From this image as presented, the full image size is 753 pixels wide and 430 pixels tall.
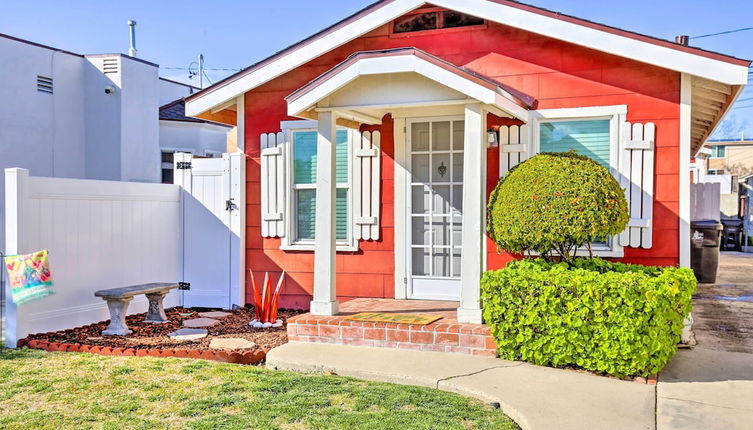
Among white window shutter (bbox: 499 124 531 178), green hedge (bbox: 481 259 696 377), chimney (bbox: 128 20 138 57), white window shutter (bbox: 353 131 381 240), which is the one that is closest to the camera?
green hedge (bbox: 481 259 696 377)

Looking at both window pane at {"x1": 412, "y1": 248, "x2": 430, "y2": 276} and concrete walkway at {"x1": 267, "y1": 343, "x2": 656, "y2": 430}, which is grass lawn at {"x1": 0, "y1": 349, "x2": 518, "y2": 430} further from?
window pane at {"x1": 412, "y1": 248, "x2": 430, "y2": 276}

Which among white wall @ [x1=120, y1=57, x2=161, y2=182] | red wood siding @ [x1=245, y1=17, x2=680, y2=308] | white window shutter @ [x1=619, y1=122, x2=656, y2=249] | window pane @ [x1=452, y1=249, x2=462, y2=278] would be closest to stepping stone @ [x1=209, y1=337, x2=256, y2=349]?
red wood siding @ [x1=245, y1=17, x2=680, y2=308]

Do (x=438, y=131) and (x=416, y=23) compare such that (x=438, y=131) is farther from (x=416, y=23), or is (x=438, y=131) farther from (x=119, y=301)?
(x=119, y=301)

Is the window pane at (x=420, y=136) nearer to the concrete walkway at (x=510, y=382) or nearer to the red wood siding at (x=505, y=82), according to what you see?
the red wood siding at (x=505, y=82)

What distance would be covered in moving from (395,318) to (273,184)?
287 centimetres

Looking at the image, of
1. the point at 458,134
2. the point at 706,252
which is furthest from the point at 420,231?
the point at 706,252

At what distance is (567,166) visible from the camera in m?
6.26

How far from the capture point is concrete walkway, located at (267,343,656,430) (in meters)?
4.58

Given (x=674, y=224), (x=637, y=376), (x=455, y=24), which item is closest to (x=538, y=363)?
(x=637, y=376)

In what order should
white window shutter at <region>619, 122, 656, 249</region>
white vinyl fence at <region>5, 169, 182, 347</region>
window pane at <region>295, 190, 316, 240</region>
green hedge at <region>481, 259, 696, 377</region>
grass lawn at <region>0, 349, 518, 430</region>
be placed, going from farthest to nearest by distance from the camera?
window pane at <region>295, 190, 316, 240</region> < white window shutter at <region>619, 122, 656, 249</region> < white vinyl fence at <region>5, 169, 182, 347</region> < green hedge at <region>481, 259, 696, 377</region> < grass lawn at <region>0, 349, 518, 430</region>

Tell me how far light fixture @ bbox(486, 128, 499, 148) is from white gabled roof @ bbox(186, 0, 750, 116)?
1172 mm

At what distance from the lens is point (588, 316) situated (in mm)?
5570

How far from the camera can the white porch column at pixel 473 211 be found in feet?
21.2

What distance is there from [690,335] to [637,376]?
5.73 feet
